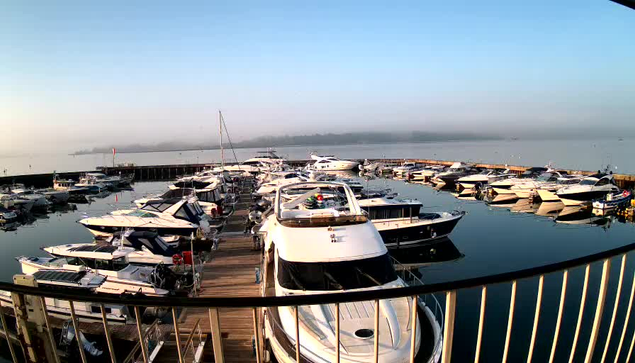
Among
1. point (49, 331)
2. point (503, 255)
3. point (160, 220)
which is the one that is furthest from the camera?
point (503, 255)

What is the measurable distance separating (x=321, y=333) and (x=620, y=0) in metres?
5.63

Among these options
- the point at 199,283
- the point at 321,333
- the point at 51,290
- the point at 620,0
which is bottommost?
the point at 199,283

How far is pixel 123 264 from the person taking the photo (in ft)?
38.9

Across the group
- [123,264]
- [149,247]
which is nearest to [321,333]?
[123,264]

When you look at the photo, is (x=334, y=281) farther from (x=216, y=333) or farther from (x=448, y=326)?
(x=216, y=333)

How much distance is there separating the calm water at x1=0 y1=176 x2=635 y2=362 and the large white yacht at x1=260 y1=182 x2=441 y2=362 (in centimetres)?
550

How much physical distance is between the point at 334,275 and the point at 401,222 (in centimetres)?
1278

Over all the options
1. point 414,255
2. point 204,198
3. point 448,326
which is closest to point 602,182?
point 414,255

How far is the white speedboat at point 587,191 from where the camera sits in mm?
28406

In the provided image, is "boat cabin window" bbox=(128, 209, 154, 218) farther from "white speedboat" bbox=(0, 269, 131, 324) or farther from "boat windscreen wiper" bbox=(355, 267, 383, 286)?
"boat windscreen wiper" bbox=(355, 267, 383, 286)

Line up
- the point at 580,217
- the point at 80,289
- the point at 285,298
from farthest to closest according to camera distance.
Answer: the point at 580,217 < the point at 80,289 < the point at 285,298

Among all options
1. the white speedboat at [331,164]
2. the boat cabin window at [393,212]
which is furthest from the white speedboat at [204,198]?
the white speedboat at [331,164]

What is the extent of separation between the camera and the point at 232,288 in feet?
35.7

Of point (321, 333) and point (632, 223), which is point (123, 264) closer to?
point (321, 333)
